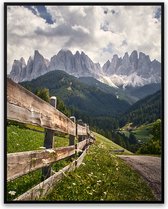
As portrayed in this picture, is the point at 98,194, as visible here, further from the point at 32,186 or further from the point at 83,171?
the point at 32,186

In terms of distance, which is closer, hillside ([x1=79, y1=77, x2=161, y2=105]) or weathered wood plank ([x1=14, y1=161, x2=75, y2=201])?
weathered wood plank ([x1=14, y1=161, x2=75, y2=201])

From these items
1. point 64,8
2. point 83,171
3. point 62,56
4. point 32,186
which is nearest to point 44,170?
point 32,186

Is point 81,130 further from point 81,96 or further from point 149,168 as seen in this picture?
point 149,168

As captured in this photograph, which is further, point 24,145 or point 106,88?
point 106,88

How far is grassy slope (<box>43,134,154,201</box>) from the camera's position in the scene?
317 centimetres

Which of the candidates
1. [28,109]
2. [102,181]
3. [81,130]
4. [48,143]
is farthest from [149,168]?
[28,109]

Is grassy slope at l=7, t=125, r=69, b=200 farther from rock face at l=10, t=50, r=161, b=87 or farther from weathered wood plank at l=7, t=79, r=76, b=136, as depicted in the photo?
rock face at l=10, t=50, r=161, b=87

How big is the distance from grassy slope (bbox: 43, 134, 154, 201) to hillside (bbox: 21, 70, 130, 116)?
0.87 ft

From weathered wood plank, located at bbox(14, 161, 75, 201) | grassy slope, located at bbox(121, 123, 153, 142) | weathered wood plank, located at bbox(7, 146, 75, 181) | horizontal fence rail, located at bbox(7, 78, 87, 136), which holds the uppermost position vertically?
horizontal fence rail, located at bbox(7, 78, 87, 136)

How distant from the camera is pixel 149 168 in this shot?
11.1 ft

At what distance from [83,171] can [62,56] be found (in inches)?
41.7

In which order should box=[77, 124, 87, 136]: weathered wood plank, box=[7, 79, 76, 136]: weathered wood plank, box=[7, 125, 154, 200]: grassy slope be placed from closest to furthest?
box=[7, 79, 76, 136]: weathered wood plank, box=[7, 125, 154, 200]: grassy slope, box=[77, 124, 87, 136]: weathered wood plank

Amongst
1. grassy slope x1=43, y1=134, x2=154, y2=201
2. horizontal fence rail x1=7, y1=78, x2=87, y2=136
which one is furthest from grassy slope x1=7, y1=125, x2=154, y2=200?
horizontal fence rail x1=7, y1=78, x2=87, y2=136

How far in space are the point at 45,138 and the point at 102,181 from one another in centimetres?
73
